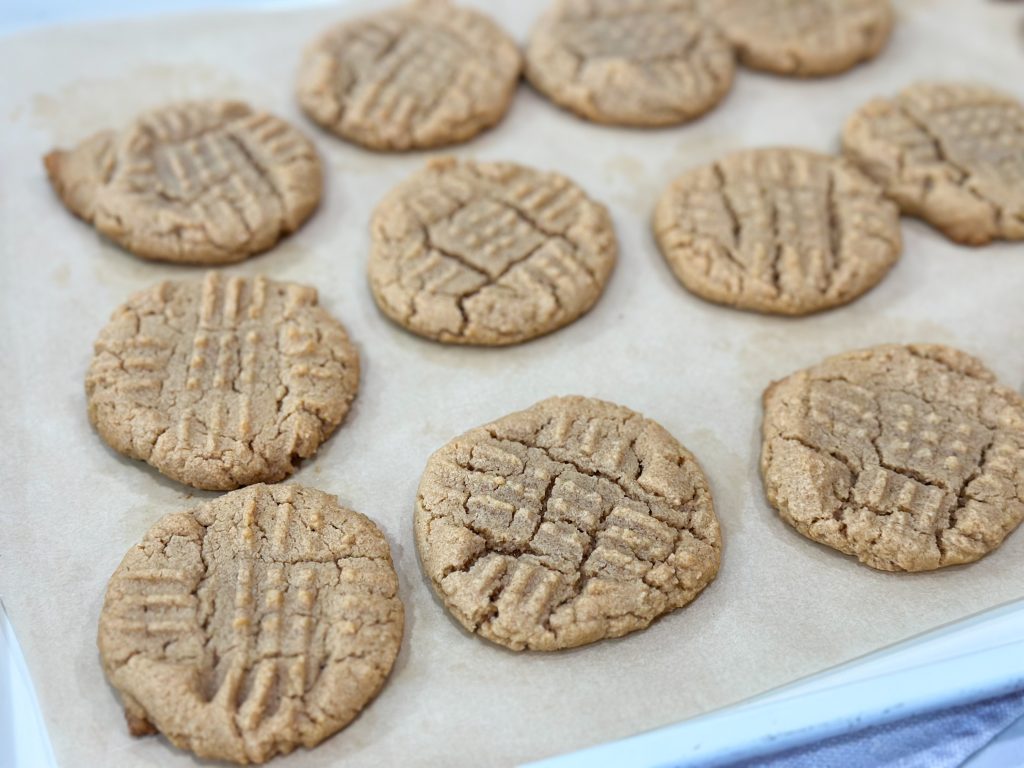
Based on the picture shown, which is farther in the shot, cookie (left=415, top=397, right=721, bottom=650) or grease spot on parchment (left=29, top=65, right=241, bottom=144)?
grease spot on parchment (left=29, top=65, right=241, bottom=144)

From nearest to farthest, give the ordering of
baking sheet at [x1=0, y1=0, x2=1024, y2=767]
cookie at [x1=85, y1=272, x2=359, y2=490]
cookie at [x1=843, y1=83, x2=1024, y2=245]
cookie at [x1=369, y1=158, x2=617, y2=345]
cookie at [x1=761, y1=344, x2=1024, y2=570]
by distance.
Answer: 1. baking sheet at [x1=0, y1=0, x2=1024, y2=767]
2. cookie at [x1=761, y1=344, x2=1024, y2=570]
3. cookie at [x1=85, y1=272, x2=359, y2=490]
4. cookie at [x1=369, y1=158, x2=617, y2=345]
5. cookie at [x1=843, y1=83, x2=1024, y2=245]

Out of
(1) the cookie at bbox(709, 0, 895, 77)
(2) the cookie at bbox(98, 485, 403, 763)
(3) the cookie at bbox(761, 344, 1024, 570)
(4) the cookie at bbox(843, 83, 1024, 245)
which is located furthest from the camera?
(1) the cookie at bbox(709, 0, 895, 77)

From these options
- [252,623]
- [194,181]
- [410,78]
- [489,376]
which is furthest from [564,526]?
[410,78]

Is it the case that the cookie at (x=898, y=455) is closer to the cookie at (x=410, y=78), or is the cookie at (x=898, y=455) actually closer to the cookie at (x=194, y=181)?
the cookie at (x=410, y=78)

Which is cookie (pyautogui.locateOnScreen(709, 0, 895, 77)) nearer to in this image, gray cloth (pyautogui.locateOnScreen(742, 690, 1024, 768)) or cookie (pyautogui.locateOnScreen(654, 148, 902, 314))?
cookie (pyautogui.locateOnScreen(654, 148, 902, 314))

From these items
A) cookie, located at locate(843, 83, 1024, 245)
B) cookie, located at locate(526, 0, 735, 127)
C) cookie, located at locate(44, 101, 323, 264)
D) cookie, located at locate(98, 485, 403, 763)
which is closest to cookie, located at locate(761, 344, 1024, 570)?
cookie, located at locate(843, 83, 1024, 245)

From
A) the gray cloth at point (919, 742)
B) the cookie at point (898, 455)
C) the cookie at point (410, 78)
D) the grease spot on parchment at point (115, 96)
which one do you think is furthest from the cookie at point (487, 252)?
the gray cloth at point (919, 742)

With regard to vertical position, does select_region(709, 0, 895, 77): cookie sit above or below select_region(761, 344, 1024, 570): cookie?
above

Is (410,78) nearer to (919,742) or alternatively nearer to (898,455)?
(898,455)
